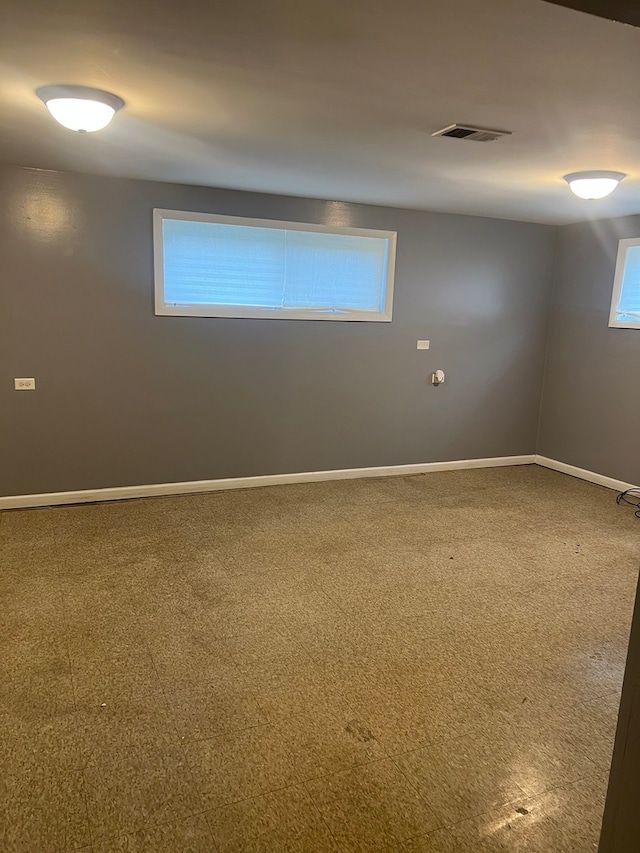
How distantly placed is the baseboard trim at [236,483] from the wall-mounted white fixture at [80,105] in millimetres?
A: 2739

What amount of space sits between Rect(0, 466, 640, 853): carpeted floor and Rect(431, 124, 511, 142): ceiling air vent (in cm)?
238

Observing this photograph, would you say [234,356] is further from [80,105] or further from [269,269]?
[80,105]

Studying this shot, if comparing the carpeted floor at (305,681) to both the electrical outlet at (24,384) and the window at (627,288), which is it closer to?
the electrical outlet at (24,384)

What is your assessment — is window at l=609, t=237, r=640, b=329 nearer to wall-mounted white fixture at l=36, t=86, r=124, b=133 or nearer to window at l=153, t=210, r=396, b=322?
window at l=153, t=210, r=396, b=322

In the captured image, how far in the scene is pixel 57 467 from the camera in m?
4.38

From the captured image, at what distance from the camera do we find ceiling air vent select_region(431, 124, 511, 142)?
2699mm

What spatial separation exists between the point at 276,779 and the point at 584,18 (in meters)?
2.51

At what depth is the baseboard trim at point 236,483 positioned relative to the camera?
14.3 ft

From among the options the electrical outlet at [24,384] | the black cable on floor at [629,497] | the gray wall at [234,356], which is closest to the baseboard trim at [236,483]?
the gray wall at [234,356]

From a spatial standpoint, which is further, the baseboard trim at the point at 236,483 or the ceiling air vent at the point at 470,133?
the baseboard trim at the point at 236,483

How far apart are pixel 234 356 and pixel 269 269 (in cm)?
77

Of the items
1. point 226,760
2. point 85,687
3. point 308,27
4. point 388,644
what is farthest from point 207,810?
point 308,27

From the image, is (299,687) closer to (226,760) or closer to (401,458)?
(226,760)

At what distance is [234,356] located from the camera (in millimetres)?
4746
